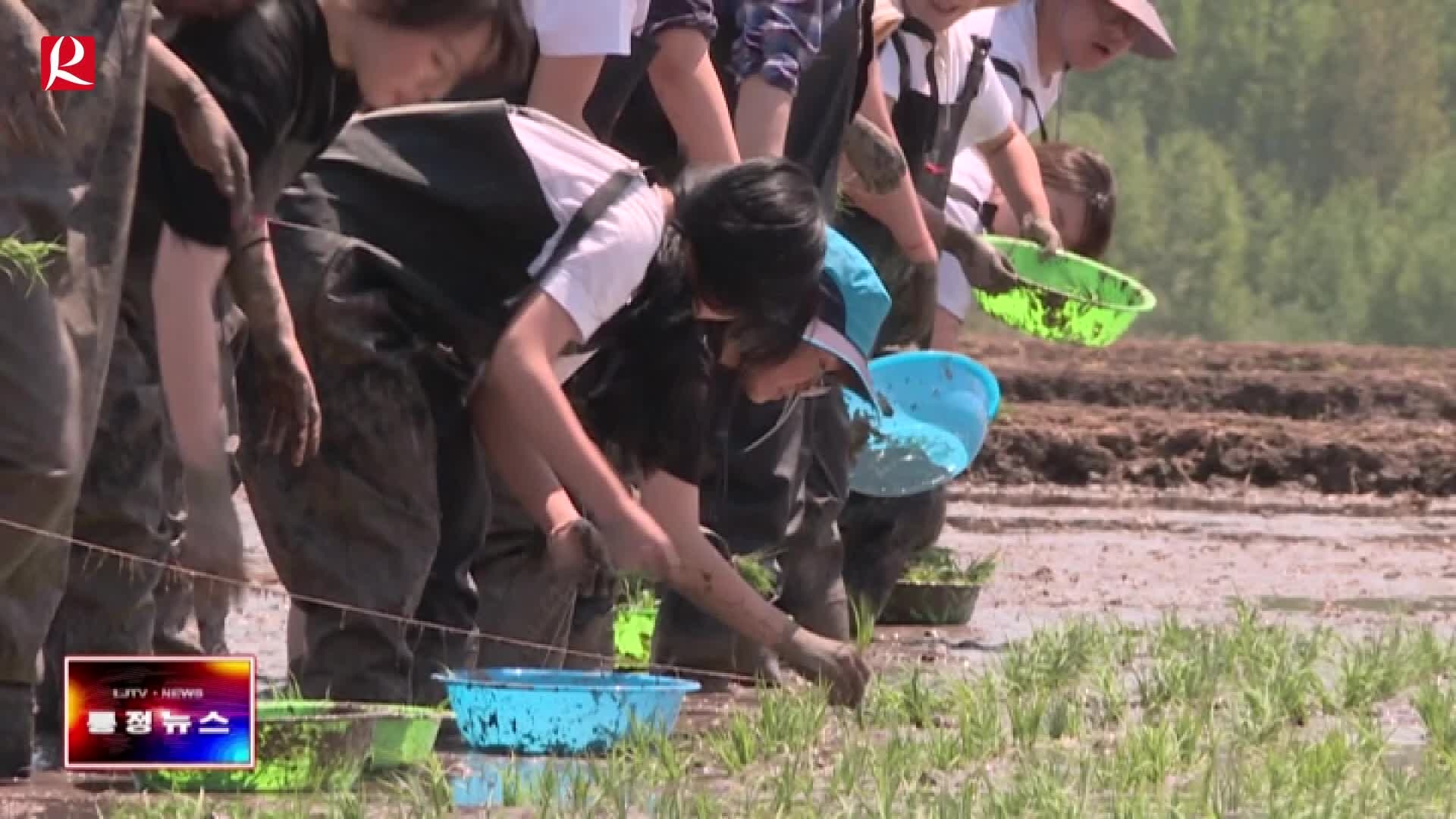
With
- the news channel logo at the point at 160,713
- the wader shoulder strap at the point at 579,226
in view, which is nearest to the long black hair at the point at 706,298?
the wader shoulder strap at the point at 579,226

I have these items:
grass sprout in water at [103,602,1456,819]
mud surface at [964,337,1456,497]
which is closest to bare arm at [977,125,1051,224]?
grass sprout in water at [103,602,1456,819]

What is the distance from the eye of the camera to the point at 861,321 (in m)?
5.75

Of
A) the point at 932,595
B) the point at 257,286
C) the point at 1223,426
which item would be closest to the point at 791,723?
the point at 257,286

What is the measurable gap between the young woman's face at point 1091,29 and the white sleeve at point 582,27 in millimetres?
3304

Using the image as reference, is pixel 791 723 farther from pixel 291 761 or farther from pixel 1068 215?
pixel 1068 215

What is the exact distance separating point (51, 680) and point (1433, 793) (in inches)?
84.0

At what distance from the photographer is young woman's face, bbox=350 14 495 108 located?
16.6 feet

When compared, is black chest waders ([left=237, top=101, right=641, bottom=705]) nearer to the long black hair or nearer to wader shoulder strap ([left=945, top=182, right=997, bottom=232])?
the long black hair

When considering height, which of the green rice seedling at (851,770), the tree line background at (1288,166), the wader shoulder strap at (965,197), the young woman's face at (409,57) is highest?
the young woman's face at (409,57)

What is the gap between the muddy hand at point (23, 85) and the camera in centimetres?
407

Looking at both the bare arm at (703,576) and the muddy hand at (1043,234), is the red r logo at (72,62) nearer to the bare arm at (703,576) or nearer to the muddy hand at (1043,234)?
the bare arm at (703,576)

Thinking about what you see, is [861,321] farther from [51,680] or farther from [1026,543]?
[1026,543]

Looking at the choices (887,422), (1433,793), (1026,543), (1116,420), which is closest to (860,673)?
(1433,793)

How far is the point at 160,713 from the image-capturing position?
4.14 m
